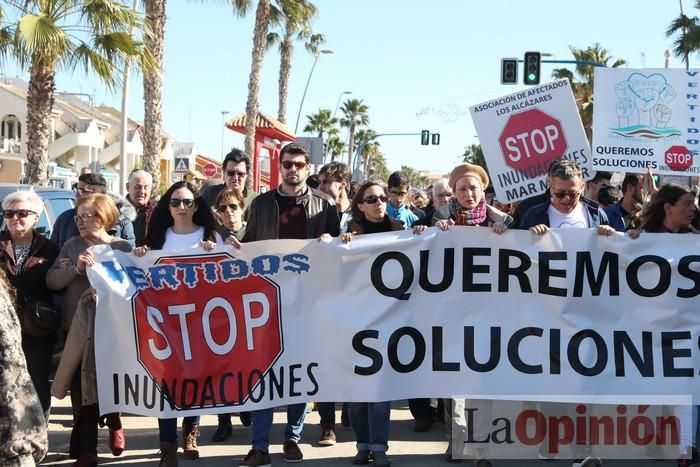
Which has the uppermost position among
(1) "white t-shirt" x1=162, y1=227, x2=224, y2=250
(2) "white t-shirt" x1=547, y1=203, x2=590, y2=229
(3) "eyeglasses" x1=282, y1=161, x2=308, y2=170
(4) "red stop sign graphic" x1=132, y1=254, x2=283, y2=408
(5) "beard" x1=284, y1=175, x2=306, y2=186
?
(3) "eyeglasses" x1=282, y1=161, x2=308, y2=170

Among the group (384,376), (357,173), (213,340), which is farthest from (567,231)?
(357,173)

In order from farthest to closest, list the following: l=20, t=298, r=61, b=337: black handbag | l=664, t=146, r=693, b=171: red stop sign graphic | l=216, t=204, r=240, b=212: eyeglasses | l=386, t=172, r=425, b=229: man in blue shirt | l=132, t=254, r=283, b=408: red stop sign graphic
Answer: l=386, t=172, r=425, b=229: man in blue shirt, l=664, t=146, r=693, b=171: red stop sign graphic, l=216, t=204, r=240, b=212: eyeglasses, l=132, t=254, r=283, b=408: red stop sign graphic, l=20, t=298, r=61, b=337: black handbag

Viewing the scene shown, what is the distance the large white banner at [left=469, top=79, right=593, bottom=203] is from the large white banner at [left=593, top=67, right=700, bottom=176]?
0.93 metres

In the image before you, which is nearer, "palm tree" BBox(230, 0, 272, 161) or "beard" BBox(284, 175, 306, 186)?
"beard" BBox(284, 175, 306, 186)

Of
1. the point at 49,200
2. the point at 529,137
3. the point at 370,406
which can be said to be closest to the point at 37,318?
the point at 370,406

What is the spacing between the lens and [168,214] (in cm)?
639

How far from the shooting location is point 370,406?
615cm

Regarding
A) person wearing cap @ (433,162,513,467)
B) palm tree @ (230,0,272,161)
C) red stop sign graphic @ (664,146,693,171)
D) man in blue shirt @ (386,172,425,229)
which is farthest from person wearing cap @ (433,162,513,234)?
palm tree @ (230,0,272,161)

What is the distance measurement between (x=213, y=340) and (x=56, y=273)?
1.06 m

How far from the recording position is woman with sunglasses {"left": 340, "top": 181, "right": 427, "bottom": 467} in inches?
242

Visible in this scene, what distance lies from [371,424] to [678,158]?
4.05 m

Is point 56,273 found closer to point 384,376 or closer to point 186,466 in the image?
point 186,466

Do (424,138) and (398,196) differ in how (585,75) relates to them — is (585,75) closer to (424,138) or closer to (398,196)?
(424,138)

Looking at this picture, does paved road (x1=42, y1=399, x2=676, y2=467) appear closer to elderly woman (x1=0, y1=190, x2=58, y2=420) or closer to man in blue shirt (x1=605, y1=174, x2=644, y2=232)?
elderly woman (x1=0, y1=190, x2=58, y2=420)
